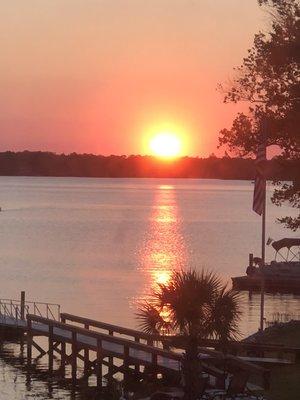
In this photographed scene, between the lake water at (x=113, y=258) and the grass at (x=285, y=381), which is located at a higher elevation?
the grass at (x=285, y=381)

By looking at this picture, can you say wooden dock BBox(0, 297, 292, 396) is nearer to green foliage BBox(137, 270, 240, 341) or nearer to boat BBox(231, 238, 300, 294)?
green foliage BBox(137, 270, 240, 341)

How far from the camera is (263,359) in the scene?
94.5ft

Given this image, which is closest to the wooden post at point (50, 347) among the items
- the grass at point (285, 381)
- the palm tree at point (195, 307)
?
the grass at point (285, 381)

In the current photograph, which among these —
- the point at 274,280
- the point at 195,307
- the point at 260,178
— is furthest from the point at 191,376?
the point at 274,280

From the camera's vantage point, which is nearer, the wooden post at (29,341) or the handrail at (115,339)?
the handrail at (115,339)

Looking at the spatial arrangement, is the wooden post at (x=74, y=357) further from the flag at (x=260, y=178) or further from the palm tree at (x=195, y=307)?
the palm tree at (x=195, y=307)

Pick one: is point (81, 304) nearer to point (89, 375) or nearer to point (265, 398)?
point (89, 375)

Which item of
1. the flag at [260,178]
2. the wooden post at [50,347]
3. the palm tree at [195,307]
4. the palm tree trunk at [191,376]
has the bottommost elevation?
the wooden post at [50,347]

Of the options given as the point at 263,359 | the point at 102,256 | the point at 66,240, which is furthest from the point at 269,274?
the point at 66,240

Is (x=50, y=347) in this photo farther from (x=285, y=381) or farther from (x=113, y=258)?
(x=113, y=258)

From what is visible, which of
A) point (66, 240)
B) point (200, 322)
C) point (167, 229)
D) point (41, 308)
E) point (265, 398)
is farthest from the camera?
point (167, 229)

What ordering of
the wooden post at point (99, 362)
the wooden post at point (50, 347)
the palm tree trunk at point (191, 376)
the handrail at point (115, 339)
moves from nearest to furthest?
the palm tree trunk at point (191, 376)
the handrail at point (115, 339)
the wooden post at point (99, 362)
the wooden post at point (50, 347)

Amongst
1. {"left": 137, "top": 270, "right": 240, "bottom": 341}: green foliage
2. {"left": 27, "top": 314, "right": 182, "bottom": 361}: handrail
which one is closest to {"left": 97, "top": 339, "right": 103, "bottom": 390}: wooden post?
{"left": 27, "top": 314, "right": 182, "bottom": 361}: handrail

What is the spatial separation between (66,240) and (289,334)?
101 meters
